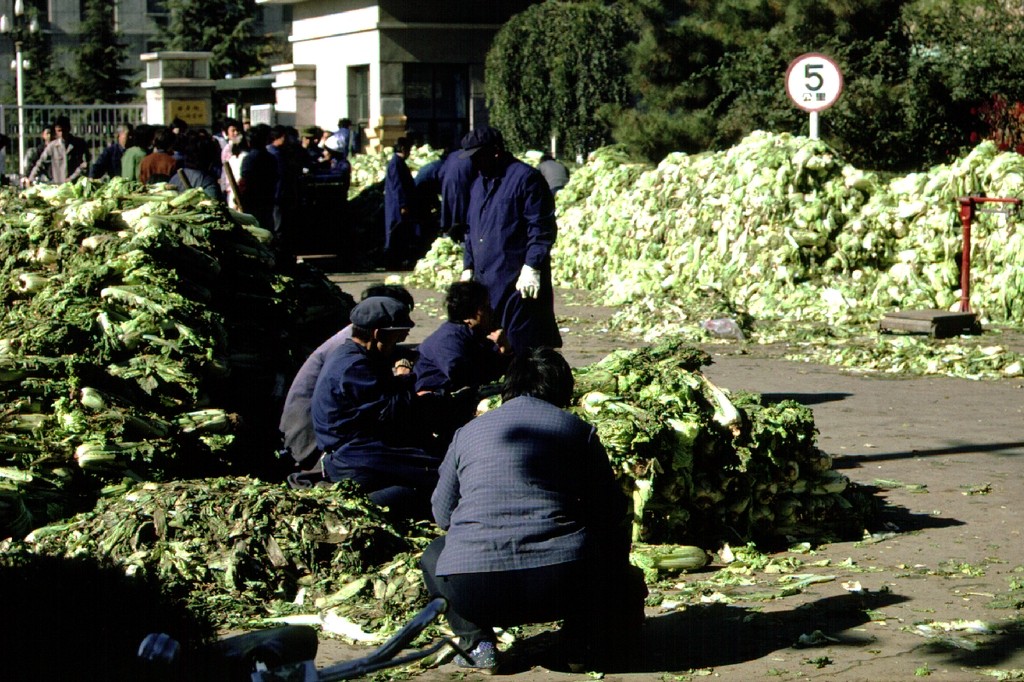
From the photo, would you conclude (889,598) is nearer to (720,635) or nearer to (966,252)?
(720,635)

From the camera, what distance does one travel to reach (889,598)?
20.9 feet

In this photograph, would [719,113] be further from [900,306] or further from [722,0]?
[900,306]

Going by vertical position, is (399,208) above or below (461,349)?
above

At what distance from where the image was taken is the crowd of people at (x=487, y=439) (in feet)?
17.7

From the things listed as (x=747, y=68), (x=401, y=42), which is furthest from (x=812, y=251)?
(x=401, y=42)

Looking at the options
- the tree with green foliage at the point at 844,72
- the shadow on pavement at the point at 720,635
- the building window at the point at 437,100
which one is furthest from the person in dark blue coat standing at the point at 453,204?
the building window at the point at 437,100

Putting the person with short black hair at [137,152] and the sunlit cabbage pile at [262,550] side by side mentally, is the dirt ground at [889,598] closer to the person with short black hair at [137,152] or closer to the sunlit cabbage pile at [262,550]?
the sunlit cabbage pile at [262,550]

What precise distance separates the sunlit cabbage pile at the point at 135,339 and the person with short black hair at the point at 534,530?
267 cm

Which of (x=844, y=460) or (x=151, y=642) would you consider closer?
(x=151, y=642)

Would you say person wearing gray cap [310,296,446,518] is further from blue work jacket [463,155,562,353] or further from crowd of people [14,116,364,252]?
crowd of people [14,116,364,252]

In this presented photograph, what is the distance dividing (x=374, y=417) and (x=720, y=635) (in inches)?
80.0

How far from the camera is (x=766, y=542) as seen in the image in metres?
7.30

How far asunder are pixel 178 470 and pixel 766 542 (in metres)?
3.05

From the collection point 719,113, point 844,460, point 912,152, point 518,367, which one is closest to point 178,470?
point 518,367
